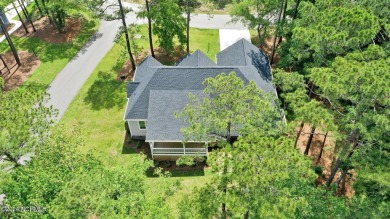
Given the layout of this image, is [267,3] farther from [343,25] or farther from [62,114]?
[62,114]

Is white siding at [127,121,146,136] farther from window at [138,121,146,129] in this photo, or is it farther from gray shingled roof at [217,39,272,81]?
gray shingled roof at [217,39,272,81]

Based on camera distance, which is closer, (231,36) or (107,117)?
(107,117)

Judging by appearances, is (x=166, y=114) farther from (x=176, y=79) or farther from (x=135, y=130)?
(x=135, y=130)

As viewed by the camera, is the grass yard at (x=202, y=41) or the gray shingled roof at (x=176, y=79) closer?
the gray shingled roof at (x=176, y=79)

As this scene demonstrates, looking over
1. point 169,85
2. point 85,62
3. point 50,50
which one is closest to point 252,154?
point 169,85

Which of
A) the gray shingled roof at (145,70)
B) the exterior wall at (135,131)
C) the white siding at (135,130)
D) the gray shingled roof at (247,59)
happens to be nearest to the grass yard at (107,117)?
the exterior wall at (135,131)

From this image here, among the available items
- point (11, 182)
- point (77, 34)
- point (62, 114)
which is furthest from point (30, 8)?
point (11, 182)

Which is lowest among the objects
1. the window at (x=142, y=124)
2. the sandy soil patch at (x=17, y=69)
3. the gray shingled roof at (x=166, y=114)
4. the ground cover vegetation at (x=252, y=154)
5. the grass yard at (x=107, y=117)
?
the grass yard at (x=107, y=117)

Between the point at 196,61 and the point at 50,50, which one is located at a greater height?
the point at 196,61

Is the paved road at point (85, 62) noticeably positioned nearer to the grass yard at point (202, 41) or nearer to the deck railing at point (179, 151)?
the grass yard at point (202, 41)
